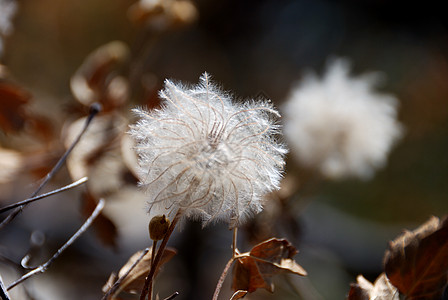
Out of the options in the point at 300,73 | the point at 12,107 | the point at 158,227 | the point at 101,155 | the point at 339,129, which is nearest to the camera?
the point at 158,227

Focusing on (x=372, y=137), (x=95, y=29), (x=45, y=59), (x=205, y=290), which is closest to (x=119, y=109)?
(x=372, y=137)

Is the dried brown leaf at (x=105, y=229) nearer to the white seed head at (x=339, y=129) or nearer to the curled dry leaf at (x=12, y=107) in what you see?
the curled dry leaf at (x=12, y=107)

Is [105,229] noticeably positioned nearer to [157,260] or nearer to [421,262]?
[157,260]

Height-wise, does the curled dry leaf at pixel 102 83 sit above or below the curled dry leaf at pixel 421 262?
above

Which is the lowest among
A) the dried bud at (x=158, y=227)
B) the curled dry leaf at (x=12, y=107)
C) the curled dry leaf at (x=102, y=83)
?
the dried bud at (x=158, y=227)

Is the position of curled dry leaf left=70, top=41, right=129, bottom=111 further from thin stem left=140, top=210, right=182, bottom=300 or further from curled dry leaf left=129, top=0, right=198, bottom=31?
thin stem left=140, top=210, right=182, bottom=300

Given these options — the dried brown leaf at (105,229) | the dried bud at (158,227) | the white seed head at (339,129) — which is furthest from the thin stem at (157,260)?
the white seed head at (339,129)

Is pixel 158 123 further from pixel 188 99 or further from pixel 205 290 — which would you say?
pixel 205 290

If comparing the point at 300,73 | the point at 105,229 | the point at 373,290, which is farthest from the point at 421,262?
the point at 300,73
